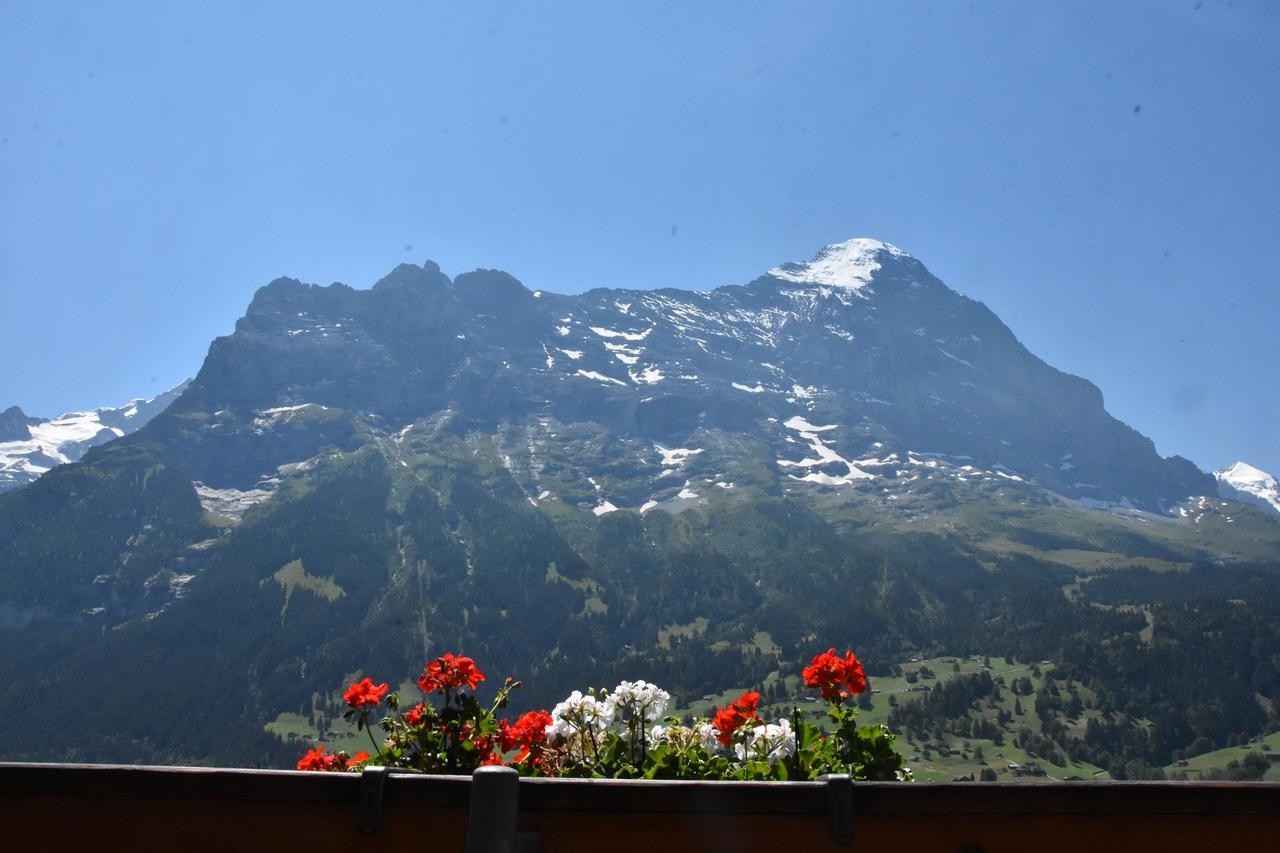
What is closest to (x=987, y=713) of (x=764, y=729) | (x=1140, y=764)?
(x=1140, y=764)

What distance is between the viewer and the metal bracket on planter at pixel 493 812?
16.4 feet

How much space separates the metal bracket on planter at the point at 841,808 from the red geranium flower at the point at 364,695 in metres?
4.17

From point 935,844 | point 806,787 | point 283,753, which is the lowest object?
point 283,753

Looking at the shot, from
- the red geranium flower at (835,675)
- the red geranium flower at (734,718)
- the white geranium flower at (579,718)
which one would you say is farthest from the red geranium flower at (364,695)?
the red geranium flower at (835,675)

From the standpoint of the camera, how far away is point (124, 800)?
5422 mm

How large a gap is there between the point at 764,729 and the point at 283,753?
20842 centimetres

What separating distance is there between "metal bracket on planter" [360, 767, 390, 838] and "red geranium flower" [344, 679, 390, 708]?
228 centimetres

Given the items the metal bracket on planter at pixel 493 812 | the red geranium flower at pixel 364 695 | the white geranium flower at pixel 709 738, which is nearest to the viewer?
the metal bracket on planter at pixel 493 812

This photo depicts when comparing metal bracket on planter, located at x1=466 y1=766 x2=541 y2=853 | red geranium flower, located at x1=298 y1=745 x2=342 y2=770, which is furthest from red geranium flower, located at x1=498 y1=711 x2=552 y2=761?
metal bracket on planter, located at x1=466 y1=766 x2=541 y2=853

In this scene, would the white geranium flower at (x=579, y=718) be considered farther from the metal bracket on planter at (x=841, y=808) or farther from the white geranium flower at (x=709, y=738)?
the metal bracket on planter at (x=841, y=808)

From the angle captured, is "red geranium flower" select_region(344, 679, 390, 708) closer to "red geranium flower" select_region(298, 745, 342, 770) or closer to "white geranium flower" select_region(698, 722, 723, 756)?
"red geranium flower" select_region(298, 745, 342, 770)

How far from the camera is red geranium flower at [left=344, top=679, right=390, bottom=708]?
7.64 metres

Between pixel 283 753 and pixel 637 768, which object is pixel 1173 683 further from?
pixel 637 768

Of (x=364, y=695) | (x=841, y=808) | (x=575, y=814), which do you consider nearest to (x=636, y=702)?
(x=364, y=695)
